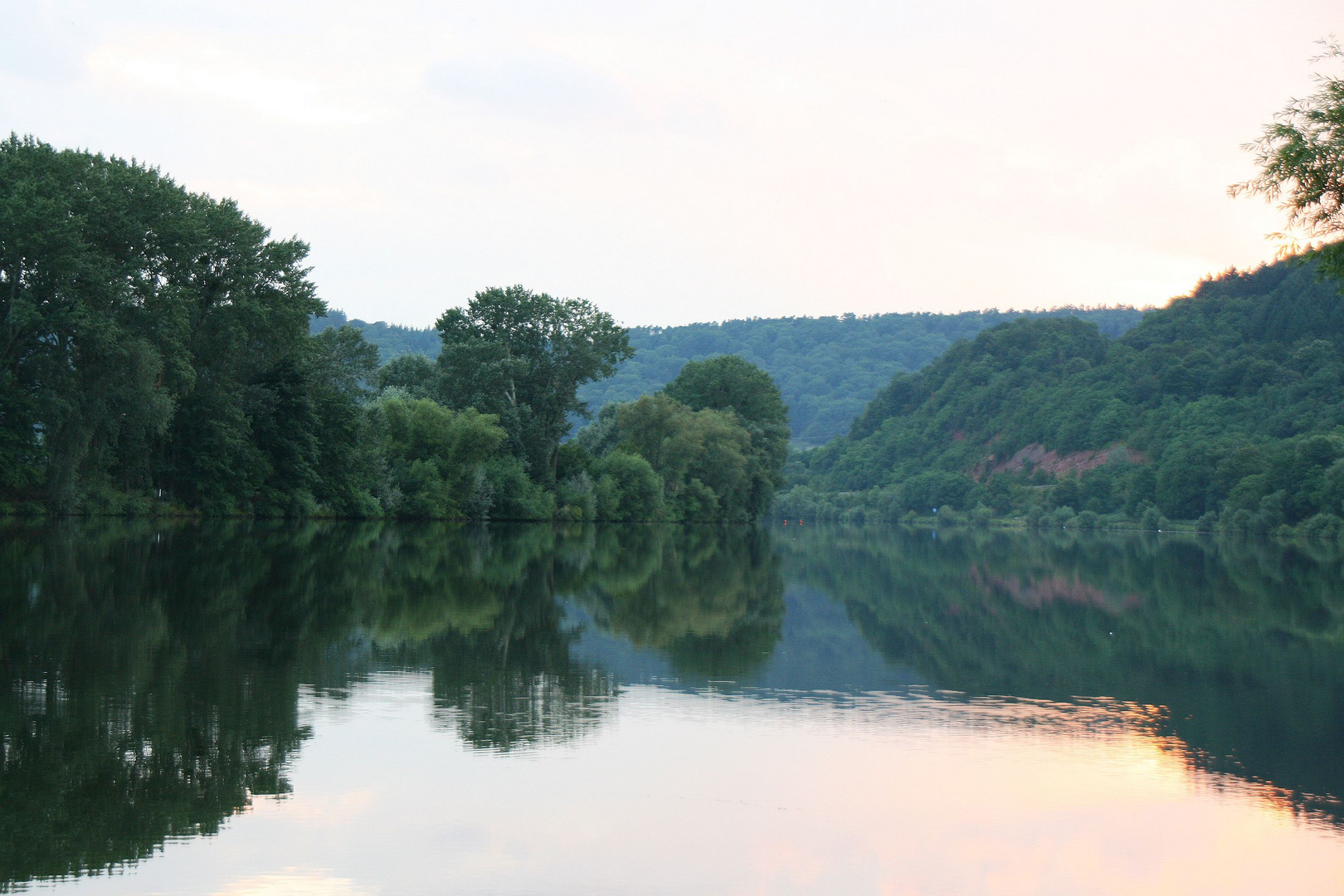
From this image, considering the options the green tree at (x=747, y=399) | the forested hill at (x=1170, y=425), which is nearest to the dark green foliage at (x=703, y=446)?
the green tree at (x=747, y=399)

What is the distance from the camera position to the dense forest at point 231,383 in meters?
45.5

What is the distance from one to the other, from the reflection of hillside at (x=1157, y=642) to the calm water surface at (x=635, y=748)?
0.09 meters

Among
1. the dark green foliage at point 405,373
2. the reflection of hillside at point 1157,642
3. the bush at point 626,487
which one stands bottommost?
the reflection of hillside at point 1157,642

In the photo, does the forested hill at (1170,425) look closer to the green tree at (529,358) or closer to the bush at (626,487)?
the bush at (626,487)

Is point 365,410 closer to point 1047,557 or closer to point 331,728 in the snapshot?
point 1047,557

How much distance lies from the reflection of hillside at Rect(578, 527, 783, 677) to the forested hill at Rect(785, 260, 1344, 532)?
3028 inches

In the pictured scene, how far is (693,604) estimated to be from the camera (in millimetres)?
22281

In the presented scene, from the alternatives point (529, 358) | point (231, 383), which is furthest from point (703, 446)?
point (231, 383)

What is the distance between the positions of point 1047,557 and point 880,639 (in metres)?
36.1

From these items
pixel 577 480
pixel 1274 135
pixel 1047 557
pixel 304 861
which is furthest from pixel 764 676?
pixel 577 480

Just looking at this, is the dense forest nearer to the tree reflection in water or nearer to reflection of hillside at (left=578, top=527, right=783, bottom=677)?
the tree reflection in water

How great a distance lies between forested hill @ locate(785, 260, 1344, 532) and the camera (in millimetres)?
114750

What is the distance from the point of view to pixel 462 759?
8.85m

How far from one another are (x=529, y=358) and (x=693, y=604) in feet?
195
